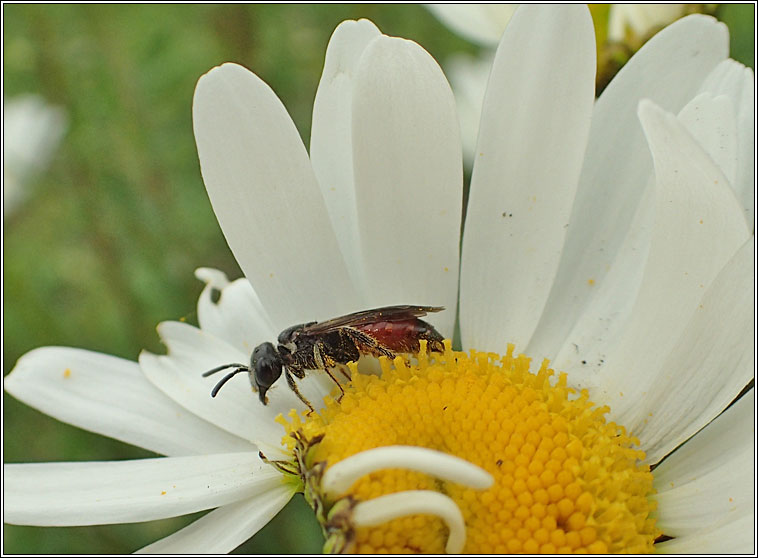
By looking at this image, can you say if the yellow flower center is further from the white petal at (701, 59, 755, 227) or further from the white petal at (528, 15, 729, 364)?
the white petal at (701, 59, 755, 227)

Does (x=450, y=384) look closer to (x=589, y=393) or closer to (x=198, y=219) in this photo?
(x=589, y=393)

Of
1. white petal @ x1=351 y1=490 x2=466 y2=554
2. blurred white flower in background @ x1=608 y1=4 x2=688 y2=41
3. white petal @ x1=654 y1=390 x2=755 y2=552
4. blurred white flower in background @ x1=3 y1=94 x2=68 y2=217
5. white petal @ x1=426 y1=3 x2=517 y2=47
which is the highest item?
blurred white flower in background @ x1=3 y1=94 x2=68 y2=217

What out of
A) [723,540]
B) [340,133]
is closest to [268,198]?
[340,133]

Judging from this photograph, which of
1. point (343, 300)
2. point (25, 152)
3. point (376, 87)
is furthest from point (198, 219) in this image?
point (376, 87)

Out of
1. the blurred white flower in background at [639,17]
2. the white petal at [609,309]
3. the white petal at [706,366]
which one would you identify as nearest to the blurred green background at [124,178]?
the blurred white flower in background at [639,17]

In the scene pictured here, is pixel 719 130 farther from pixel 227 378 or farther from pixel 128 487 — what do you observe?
pixel 128 487

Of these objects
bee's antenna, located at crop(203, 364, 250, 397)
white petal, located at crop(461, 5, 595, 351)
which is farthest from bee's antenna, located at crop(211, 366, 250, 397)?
white petal, located at crop(461, 5, 595, 351)
